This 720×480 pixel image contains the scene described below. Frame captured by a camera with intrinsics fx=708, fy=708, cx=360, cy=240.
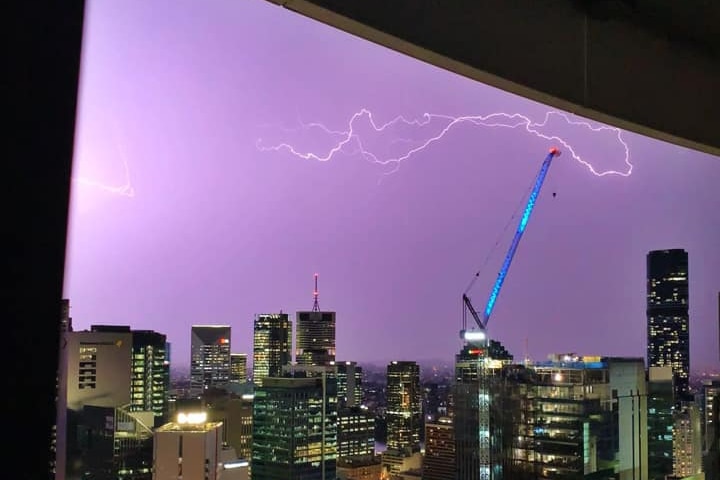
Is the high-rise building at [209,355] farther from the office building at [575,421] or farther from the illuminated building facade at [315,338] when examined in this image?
the office building at [575,421]

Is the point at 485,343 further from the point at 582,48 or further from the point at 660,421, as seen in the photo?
the point at 582,48

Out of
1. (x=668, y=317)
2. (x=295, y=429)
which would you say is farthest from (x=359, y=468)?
(x=668, y=317)

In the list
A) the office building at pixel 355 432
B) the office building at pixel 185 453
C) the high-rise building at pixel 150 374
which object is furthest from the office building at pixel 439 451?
the high-rise building at pixel 150 374

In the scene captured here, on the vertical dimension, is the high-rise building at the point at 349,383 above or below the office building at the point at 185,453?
above

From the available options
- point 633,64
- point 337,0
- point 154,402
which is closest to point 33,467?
point 337,0

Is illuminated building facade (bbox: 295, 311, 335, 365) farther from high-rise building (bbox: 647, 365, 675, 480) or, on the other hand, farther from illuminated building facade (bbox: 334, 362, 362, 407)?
high-rise building (bbox: 647, 365, 675, 480)

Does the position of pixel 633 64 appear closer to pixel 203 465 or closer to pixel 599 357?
pixel 599 357
